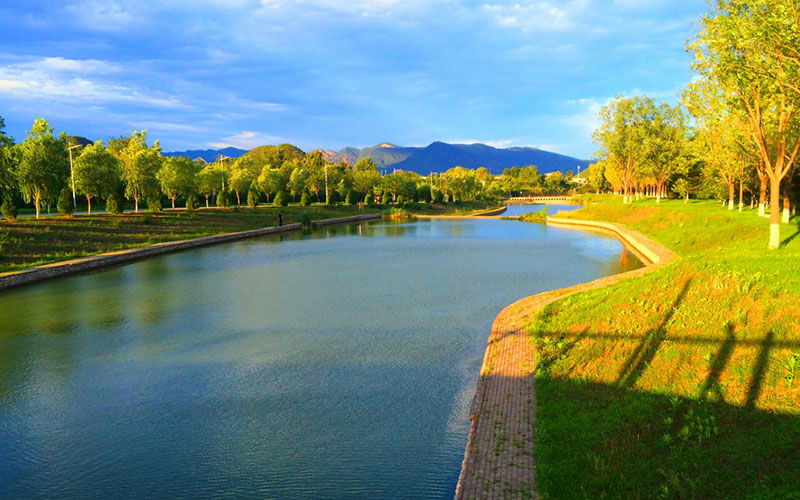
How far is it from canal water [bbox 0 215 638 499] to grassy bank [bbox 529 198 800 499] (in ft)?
7.66

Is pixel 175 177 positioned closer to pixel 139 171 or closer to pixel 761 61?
pixel 139 171

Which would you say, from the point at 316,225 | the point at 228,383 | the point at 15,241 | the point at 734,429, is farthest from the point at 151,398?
the point at 316,225

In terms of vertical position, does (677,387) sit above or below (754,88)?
below

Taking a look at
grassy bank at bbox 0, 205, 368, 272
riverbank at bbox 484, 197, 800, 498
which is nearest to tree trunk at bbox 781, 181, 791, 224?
riverbank at bbox 484, 197, 800, 498

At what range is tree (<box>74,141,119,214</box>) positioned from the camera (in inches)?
2115

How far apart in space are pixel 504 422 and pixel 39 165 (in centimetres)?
5099

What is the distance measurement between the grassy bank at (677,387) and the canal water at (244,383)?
2.33 meters

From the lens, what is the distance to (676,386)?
1050 cm

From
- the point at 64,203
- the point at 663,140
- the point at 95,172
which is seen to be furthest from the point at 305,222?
the point at 663,140

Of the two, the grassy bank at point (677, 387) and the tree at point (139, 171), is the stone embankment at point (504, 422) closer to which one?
the grassy bank at point (677, 387)

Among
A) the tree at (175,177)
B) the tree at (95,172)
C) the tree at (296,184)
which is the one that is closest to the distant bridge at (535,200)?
the tree at (296,184)

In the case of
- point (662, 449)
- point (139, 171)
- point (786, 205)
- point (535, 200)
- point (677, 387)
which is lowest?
point (662, 449)

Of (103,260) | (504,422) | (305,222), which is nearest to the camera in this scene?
(504,422)

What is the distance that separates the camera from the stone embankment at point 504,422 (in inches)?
316
